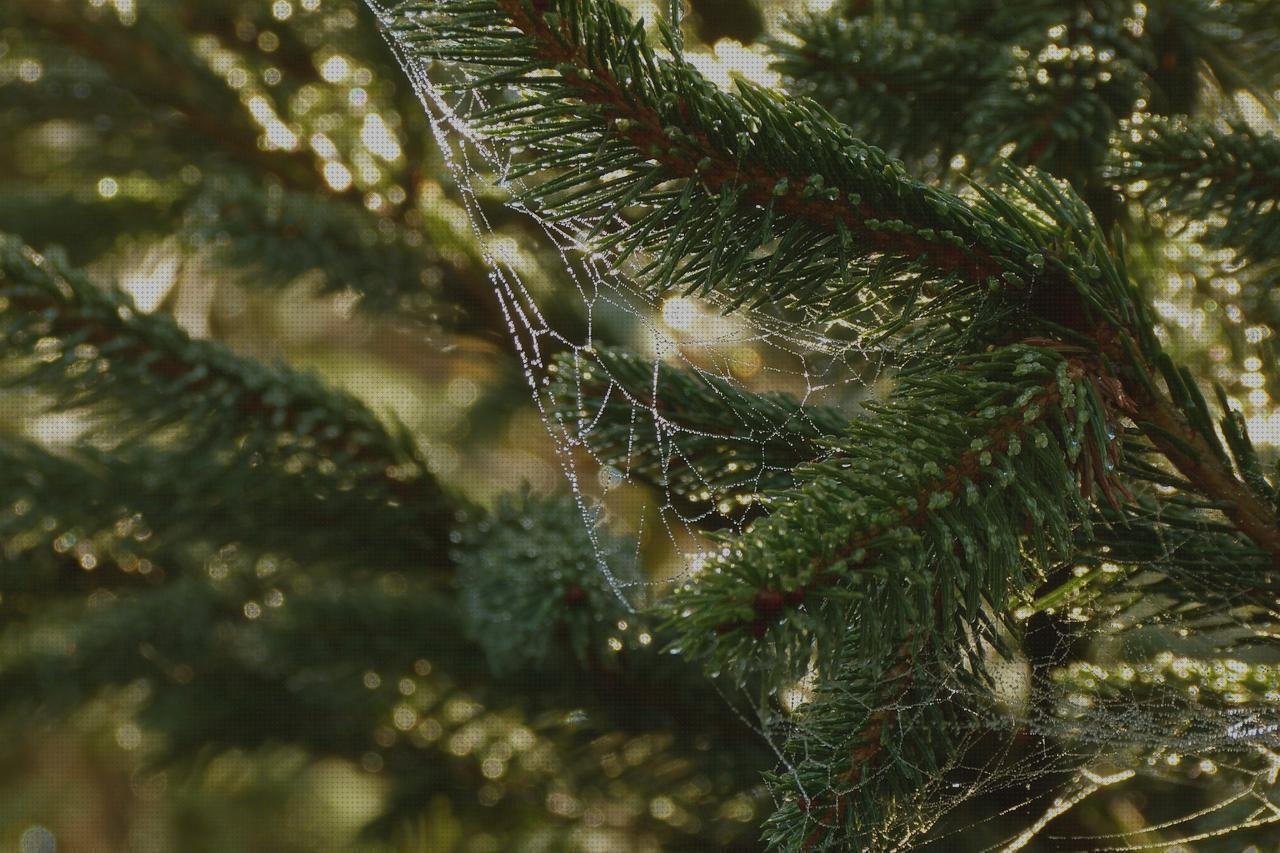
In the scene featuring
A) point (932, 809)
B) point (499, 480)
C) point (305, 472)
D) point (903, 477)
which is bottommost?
point (499, 480)

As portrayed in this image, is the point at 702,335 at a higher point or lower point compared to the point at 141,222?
higher

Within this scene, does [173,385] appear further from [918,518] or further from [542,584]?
[918,518]

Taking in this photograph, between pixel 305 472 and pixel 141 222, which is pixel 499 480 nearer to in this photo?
pixel 141 222

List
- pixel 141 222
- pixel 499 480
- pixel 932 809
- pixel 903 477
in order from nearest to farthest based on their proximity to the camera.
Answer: pixel 903 477 → pixel 932 809 → pixel 141 222 → pixel 499 480

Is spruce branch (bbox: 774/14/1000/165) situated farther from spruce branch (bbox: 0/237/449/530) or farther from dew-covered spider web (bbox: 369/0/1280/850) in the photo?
spruce branch (bbox: 0/237/449/530)

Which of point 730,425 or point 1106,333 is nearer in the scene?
point 1106,333

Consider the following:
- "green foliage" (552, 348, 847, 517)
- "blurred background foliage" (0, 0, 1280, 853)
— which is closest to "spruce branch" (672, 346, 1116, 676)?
"green foliage" (552, 348, 847, 517)

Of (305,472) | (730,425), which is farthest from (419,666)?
(730,425)

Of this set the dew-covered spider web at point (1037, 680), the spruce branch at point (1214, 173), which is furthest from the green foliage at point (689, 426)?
the spruce branch at point (1214, 173)
